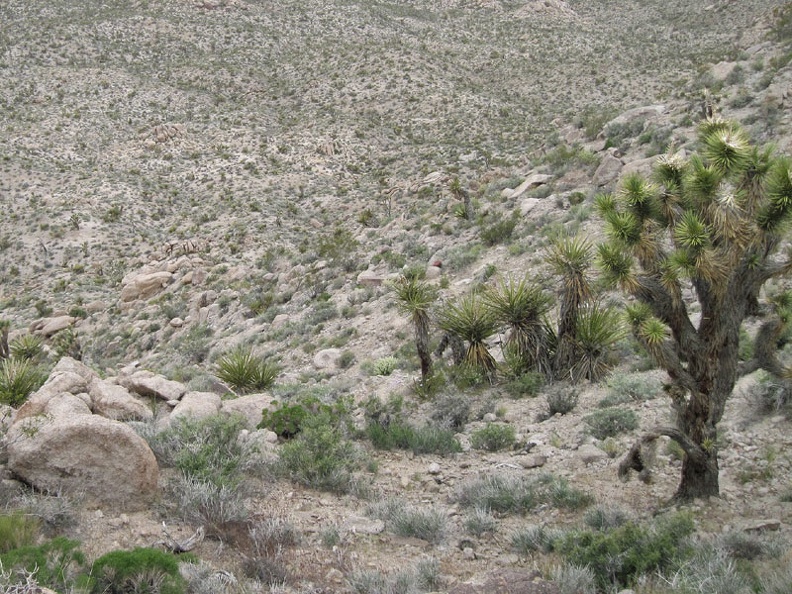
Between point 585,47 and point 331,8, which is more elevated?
point 331,8

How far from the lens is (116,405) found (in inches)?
316

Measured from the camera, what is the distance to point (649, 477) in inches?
274

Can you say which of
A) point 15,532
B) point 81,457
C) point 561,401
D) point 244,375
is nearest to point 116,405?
point 81,457

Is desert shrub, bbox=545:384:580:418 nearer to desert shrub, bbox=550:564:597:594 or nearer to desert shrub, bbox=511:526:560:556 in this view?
desert shrub, bbox=511:526:560:556

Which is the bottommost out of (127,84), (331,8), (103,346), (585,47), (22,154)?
(103,346)

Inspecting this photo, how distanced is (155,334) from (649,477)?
17.4 m

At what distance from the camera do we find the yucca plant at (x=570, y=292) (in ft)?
33.1

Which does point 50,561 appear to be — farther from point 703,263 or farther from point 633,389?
point 633,389

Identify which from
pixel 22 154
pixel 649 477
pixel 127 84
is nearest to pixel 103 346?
pixel 649 477

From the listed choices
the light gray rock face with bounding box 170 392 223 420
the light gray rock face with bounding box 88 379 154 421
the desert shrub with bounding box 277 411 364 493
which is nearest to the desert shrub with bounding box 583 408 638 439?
the desert shrub with bounding box 277 411 364 493

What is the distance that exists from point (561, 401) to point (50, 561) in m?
7.08

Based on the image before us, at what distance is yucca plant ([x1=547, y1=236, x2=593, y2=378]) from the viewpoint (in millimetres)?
10102

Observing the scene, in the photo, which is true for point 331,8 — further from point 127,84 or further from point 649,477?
point 649,477

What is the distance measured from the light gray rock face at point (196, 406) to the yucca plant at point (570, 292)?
565 centimetres
